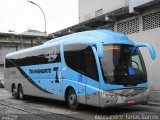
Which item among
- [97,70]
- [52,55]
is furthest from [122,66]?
[52,55]

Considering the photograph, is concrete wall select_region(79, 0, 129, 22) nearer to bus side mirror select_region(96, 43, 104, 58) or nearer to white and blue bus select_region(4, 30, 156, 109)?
white and blue bus select_region(4, 30, 156, 109)

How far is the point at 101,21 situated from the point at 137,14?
466cm

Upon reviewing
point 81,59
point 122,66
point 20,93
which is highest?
point 81,59

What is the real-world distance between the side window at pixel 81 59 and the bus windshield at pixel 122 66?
0.51 m

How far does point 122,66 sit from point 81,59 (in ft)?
6.43

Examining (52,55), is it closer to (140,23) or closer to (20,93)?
(20,93)

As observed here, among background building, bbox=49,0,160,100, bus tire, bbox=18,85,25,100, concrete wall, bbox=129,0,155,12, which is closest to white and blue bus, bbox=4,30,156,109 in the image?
bus tire, bbox=18,85,25,100

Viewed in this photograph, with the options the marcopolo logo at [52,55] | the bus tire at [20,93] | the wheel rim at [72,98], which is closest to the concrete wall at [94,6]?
the bus tire at [20,93]

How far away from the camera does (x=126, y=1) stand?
2791 centimetres

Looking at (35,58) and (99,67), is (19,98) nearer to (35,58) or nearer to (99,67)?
(35,58)

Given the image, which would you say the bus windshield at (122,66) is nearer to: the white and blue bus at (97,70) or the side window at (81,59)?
the white and blue bus at (97,70)

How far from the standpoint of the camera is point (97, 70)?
47.3 feet

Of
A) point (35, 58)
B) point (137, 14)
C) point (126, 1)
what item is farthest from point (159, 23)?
point (35, 58)

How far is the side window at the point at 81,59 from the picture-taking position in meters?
14.8
